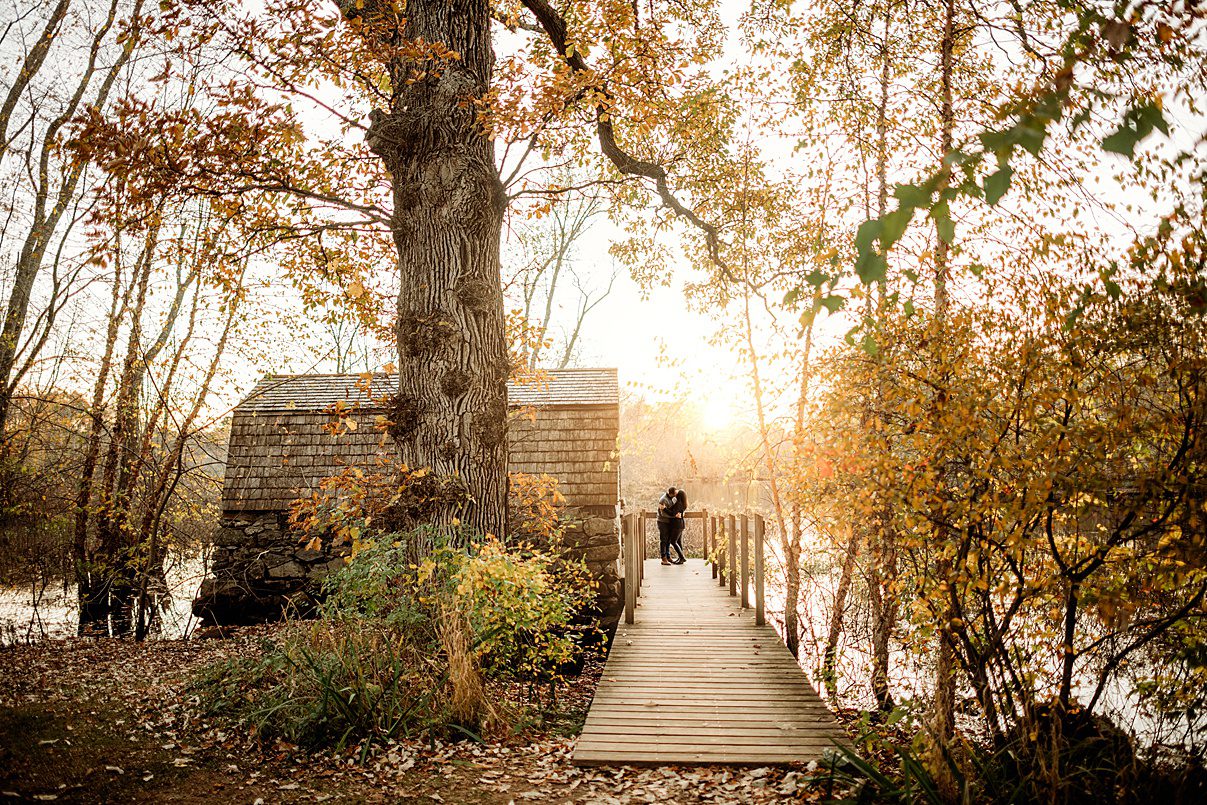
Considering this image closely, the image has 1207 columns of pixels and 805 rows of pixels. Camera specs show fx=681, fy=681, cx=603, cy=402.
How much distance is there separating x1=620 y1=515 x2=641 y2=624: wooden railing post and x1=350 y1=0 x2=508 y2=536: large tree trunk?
10.9 feet

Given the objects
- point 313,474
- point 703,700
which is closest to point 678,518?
point 313,474

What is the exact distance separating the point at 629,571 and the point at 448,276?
481 cm

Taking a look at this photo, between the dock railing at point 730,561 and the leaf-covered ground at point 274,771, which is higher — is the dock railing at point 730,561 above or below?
above

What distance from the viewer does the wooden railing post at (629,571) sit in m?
9.05

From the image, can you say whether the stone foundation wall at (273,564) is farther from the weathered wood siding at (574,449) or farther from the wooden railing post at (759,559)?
the wooden railing post at (759,559)

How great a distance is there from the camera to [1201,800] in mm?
3248

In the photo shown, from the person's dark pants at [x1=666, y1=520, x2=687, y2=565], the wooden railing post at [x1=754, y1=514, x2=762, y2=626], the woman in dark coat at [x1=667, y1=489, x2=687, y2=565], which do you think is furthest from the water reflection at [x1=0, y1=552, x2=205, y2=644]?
the person's dark pants at [x1=666, y1=520, x2=687, y2=565]

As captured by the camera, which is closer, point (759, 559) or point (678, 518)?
point (759, 559)

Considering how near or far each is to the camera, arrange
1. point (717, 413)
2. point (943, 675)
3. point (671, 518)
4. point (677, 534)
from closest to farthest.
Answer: point (943, 675), point (717, 413), point (671, 518), point (677, 534)

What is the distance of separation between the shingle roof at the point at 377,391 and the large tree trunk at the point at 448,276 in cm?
653

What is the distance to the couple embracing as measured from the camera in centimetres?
1444

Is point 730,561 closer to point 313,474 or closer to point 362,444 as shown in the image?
point 362,444

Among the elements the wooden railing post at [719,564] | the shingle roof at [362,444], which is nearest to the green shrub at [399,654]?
the wooden railing post at [719,564]

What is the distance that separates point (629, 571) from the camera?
916 cm
